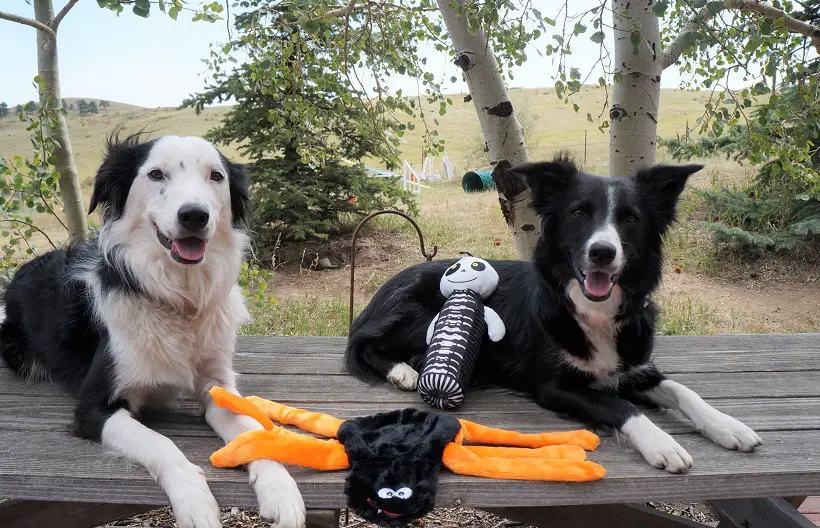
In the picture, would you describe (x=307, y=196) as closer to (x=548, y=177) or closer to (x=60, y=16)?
(x=60, y=16)

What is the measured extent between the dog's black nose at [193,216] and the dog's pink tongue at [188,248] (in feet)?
0.21

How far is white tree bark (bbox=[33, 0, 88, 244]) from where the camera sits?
3.73 m

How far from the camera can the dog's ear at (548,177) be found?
7.32 feet

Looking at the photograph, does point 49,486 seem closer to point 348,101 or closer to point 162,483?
point 162,483

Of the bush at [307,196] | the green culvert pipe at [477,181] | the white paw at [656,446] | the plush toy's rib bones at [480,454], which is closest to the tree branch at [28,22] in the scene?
the plush toy's rib bones at [480,454]

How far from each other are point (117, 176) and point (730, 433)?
219 cm

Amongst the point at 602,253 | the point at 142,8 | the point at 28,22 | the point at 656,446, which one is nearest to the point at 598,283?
the point at 602,253

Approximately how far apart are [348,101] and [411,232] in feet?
18.9

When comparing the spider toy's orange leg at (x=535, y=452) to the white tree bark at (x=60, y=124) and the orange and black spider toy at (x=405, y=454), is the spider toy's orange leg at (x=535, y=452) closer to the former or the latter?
the orange and black spider toy at (x=405, y=454)

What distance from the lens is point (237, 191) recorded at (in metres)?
2.23

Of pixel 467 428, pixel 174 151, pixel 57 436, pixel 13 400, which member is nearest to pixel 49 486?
pixel 57 436

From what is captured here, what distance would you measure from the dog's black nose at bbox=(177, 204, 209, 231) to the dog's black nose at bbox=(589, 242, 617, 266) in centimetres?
124

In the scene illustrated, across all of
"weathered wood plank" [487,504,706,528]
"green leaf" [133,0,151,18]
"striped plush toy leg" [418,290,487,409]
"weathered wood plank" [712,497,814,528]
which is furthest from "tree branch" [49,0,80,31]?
"weathered wood plank" [712,497,814,528]

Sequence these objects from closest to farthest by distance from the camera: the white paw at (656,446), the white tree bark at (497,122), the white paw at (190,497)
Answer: the white paw at (190,497)
the white paw at (656,446)
the white tree bark at (497,122)
